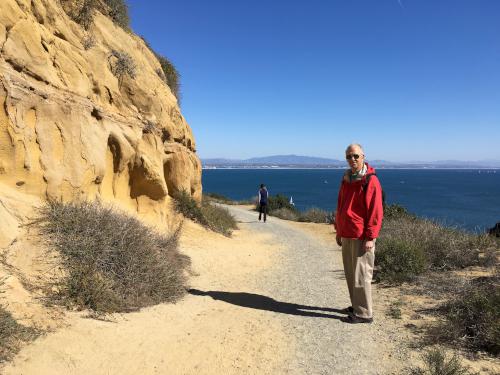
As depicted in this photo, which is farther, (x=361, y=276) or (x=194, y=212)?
(x=194, y=212)

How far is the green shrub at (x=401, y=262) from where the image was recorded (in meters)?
7.67

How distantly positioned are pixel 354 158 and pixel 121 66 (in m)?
6.87

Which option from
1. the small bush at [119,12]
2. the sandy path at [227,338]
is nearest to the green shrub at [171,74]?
the small bush at [119,12]

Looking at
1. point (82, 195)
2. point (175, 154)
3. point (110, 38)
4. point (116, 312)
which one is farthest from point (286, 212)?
point (116, 312)

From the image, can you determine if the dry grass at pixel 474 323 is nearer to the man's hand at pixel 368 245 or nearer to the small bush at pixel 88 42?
the man's hand at pixel 368 245

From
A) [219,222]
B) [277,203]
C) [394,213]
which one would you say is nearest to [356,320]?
[219,222]

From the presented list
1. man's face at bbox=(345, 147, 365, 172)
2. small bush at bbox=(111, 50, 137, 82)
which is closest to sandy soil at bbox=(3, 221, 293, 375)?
man's face at bbox=(345, 147, 365, 172)

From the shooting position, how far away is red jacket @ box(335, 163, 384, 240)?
5.26 m

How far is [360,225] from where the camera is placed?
17.4 ft

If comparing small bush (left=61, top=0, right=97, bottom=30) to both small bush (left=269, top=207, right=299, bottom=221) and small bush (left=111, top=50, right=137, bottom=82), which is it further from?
small bush (left=269, top=207, right=299, bottom=221)

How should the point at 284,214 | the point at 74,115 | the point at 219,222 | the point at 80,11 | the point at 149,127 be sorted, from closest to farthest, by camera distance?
the point at 74,115
the point at 80,11
the point at 149,127
the point at 219,222
the point at 284,214

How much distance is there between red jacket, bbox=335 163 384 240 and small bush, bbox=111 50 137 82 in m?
6.80

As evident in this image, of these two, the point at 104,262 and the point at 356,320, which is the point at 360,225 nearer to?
the point at 356,320

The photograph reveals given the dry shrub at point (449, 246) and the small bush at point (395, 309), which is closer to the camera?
the small bush at point (395, 309)
